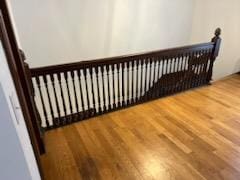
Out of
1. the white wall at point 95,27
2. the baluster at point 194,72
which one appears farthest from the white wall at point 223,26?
the baluster at point 194,72

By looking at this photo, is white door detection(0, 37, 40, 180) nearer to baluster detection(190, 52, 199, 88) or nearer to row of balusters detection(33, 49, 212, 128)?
row of balusters detection(33, 49, 212, 128)

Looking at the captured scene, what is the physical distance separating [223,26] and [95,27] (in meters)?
2.71

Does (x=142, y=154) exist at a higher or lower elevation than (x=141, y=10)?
lower

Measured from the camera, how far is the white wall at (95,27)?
128 inches

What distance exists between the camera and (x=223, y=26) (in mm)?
4172

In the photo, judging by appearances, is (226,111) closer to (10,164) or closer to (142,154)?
(142,154)

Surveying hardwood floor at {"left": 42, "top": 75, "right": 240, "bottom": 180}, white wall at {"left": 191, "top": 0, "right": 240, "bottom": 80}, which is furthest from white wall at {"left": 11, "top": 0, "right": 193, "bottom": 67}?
hardwood floor at {"left": 42, "top": 75, "right": 240, "bottom": 180}

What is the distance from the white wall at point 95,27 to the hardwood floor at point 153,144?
1670mm

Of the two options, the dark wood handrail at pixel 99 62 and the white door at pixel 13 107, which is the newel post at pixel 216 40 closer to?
the dark wood handrail at pixel 99 62

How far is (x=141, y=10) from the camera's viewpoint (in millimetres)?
4094

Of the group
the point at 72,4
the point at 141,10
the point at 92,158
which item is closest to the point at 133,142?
the point at 92,158

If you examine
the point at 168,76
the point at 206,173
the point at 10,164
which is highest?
the point at 10,164

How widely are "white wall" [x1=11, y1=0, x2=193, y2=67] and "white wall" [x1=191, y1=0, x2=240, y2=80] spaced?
0.29m

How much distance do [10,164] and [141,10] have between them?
157 inches
